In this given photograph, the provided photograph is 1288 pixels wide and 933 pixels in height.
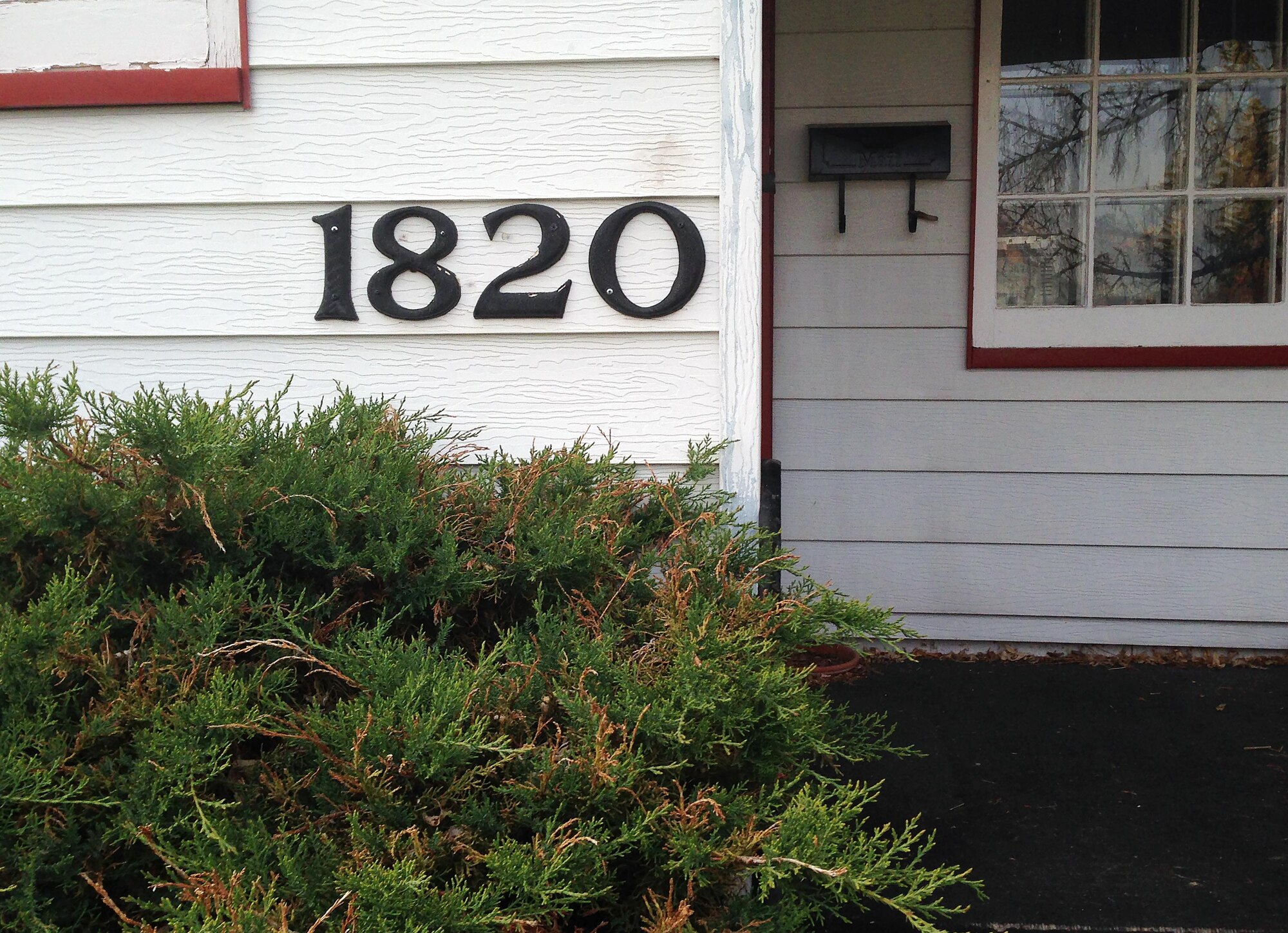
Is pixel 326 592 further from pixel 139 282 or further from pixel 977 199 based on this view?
pixel 977 199

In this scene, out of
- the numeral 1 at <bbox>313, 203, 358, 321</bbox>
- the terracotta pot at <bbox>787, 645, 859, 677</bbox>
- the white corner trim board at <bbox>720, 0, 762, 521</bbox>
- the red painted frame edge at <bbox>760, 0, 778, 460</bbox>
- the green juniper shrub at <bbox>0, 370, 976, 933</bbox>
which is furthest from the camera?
the red painted frame edge at <bbox>760, 0, 778, 460</bbox>

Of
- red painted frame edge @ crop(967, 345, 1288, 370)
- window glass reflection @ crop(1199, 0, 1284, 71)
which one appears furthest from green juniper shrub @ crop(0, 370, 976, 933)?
window glass reflection @ crop(1199, 0, 1284, 71)

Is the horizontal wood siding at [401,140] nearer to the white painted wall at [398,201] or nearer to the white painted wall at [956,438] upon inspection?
the white painted wall at [398,201]

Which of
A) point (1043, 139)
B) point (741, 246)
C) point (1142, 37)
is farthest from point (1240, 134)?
point (741, 246)

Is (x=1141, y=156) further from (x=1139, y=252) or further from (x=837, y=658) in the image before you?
(x=837, y=658)

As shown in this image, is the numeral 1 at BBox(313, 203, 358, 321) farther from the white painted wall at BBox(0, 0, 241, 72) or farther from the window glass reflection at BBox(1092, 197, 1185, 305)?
the window glass reflection at BBox(1092, 197, 1185, 305)

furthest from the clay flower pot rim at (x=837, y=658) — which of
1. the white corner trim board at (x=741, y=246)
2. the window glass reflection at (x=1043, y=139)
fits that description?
the window glass reflection at (x=1043, y=139)

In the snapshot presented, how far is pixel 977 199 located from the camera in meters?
3.26

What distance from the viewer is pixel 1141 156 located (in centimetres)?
330

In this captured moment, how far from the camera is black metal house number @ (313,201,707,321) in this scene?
5.99ft

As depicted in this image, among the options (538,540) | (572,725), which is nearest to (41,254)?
(538,540)

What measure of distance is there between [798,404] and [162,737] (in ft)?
8.58

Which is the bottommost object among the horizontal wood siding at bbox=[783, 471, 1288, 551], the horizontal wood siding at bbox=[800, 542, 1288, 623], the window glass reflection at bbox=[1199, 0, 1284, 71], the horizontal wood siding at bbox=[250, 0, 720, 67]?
the horizontal wood siding at bbox=[800, 542, 1288, 623]

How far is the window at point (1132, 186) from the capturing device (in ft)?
10.6
